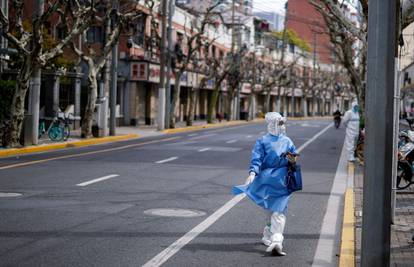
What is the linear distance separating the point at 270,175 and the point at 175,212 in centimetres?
287

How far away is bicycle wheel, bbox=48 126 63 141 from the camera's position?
26.5 metres

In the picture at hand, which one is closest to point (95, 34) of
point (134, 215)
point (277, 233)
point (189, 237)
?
point (134, 215)

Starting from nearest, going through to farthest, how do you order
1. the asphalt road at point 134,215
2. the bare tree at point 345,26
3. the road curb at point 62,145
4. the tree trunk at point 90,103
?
1. the asphalt road at point 134,215
2. the bare tree at point 345,26
3. the road curb at point 62,145
4. the tree trunk at point 90,103

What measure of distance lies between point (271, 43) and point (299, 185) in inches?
3193

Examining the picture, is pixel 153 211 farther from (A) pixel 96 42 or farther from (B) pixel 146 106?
(B) pixel 146 106

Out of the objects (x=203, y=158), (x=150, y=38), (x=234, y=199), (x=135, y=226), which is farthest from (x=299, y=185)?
(x=150, y=38)

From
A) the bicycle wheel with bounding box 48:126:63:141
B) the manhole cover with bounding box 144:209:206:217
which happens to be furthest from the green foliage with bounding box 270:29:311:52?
the manhole cover with bounding box 144:209:206:217

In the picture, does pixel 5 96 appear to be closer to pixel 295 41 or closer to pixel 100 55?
pixel 100 55

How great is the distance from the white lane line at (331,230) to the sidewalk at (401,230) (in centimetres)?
29

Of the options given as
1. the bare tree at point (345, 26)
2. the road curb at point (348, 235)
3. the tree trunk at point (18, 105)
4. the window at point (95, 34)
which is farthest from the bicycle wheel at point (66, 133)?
the window at point (95, 34)

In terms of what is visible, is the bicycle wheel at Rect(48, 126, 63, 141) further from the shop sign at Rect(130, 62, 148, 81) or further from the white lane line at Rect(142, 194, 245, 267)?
the shop sign at Rect(130, 62, 148, 81)

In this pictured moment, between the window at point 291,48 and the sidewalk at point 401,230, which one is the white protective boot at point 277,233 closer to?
the sidewalk at point 401,230

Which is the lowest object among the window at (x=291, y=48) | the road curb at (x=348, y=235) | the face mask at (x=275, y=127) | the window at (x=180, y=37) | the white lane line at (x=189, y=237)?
the white lane line at (x=189, y=237)

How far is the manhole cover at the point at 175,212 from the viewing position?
1026 cm
